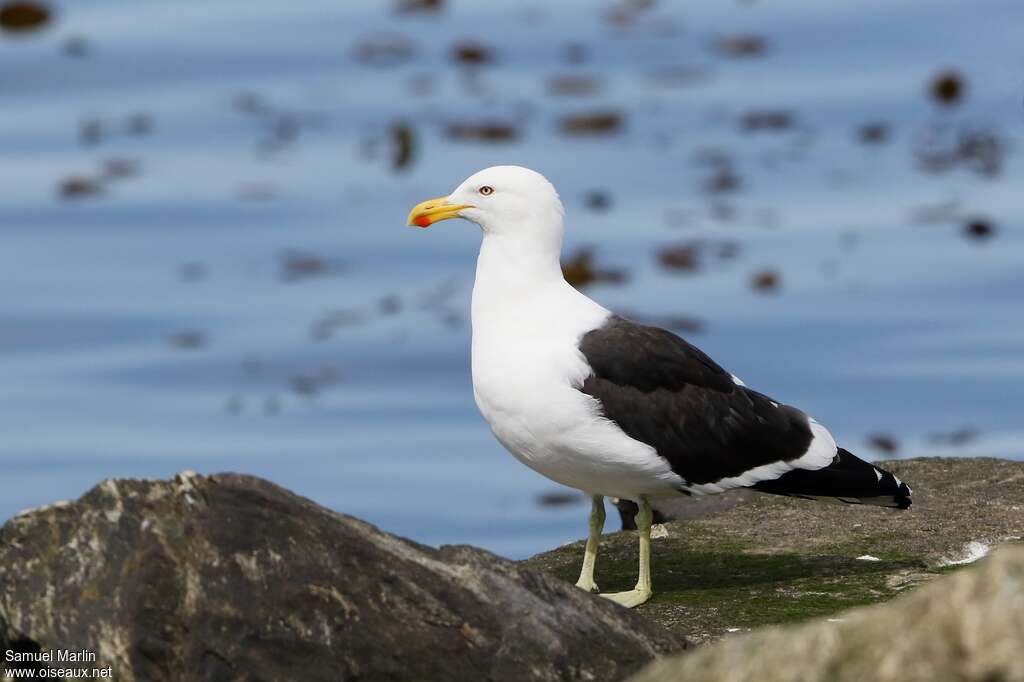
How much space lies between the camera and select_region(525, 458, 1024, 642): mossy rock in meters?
6.12

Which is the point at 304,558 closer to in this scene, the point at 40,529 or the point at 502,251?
the point at 40,529

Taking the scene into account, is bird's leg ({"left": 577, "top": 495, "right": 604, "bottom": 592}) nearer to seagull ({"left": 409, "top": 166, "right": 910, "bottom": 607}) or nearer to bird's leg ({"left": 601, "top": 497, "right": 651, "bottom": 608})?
seagull ({"left": 409, "top": 166, "right": 910, "bottom": 607})

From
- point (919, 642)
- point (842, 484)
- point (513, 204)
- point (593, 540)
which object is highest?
point (513, 204)

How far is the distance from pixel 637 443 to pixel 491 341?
0.60m

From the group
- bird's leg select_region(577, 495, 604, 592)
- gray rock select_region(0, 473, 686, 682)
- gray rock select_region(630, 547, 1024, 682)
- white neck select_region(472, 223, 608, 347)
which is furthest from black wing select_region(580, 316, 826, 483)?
gray rock select_region(630, 547, 1024, 682)

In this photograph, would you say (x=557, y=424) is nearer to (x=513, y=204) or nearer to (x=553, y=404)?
(x=553, y=404)

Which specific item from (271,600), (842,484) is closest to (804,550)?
(842,484)

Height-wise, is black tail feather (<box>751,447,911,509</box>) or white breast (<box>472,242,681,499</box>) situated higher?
white breast (<box>472,242,681,499</box>)

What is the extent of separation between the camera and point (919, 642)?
10.2ft

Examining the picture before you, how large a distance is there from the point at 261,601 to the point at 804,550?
8.59ft

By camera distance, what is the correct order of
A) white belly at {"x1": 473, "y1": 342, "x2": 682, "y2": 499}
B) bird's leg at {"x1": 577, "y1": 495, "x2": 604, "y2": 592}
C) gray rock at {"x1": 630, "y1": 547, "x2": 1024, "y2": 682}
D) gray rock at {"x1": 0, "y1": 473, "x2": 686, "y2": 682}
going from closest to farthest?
gray rock at {"x1": 630, "y1": 547, "x2": 1024, "y2": 682} → gray rock at {"x1": 0, "y1": 473, "x2": 686, "y2": 682} → white belly at {"x1": 473, "y1": 342, "x2": 682, "y2": 499} → bird's leg at {"x1": 577, "y1": 495, "x2": 604, "y2": 592}

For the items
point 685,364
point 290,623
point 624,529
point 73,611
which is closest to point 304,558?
point 290,623

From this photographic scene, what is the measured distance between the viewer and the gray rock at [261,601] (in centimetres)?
477

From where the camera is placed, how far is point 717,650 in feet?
11.5
